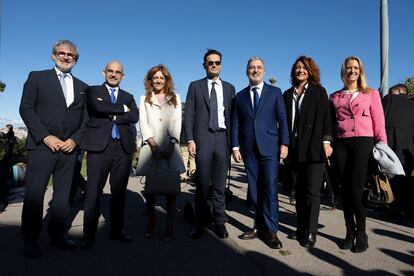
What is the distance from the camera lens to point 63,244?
3982mm

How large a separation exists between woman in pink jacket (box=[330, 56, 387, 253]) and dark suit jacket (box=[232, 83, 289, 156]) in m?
0.66

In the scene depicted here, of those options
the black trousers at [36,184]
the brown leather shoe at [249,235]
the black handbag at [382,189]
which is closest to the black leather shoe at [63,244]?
the black trousers at [36,184]

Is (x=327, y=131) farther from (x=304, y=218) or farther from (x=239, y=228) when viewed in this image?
(x=239, y=228)

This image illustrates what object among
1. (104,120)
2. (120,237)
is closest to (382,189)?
(120,237)

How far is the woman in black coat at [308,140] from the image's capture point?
4.11m

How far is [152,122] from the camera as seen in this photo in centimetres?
444

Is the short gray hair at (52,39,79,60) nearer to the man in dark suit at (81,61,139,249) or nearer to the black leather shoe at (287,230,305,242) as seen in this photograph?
the man in dark suit at (81,61,139,249)

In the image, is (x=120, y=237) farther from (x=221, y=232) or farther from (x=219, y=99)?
(x=219, y=99)

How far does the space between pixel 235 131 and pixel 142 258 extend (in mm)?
1910

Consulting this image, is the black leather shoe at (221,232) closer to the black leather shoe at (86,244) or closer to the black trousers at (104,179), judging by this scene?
the black trousers at (104,179)

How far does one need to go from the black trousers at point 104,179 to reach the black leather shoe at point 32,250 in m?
0.51

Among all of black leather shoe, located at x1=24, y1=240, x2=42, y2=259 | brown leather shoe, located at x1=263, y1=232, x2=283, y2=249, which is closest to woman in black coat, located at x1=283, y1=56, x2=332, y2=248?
brown leather shoe, located at x1=263, y1=232, x2=283, y2=249

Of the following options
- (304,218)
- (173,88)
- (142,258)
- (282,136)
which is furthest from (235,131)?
(142,258)

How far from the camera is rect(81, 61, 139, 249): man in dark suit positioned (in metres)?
4.00
